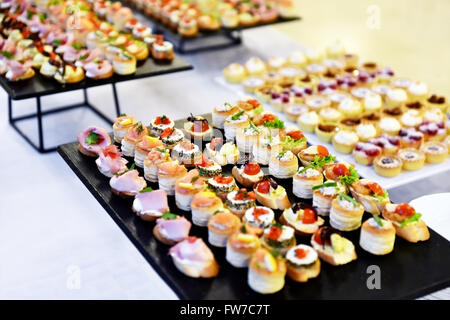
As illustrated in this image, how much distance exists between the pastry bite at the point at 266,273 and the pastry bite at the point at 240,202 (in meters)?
0.46

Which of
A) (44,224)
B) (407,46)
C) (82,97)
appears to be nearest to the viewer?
(44,224)

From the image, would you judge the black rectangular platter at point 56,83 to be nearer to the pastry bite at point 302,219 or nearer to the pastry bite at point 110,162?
Answer: the pastry bite at point 110,162

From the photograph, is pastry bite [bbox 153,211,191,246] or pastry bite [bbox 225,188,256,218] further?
pastry bite [bbox 225,188,256,218]

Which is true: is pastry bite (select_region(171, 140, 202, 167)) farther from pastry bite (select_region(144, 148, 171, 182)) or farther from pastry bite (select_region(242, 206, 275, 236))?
pastry bite (select_region(242, 206, 275, 236))

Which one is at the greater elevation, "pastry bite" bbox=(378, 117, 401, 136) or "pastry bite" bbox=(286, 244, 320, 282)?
"pastry bite" bbox=(286, 244, 320, 282)

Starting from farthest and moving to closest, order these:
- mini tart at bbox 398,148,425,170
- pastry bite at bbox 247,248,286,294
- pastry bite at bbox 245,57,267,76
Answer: pastry bite at bbox 245,57,267,76, mini tart at bbox 398,148,425,170, pastry bite at bbox 247,248,286,294

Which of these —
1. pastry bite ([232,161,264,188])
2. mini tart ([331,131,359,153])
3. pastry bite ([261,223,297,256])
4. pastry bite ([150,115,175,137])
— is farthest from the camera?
mini tart ([331,131,359,153])

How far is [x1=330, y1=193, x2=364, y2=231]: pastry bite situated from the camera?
3250 mm

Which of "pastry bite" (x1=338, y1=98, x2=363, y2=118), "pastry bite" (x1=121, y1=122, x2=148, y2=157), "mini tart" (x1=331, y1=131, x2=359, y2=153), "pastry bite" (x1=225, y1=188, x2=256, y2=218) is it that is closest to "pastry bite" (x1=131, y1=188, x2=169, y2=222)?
"pastry bite" (x1=225, y1=188, x2=256, y2=218)

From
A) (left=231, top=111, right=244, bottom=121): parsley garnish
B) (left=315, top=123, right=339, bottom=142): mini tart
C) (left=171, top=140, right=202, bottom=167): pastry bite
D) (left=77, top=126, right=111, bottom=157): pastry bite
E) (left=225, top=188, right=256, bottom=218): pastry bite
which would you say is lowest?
(left=315, top=123, right=339, bottom=142): mini tart

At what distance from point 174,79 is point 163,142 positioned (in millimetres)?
3066

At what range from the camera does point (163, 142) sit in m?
4.04
